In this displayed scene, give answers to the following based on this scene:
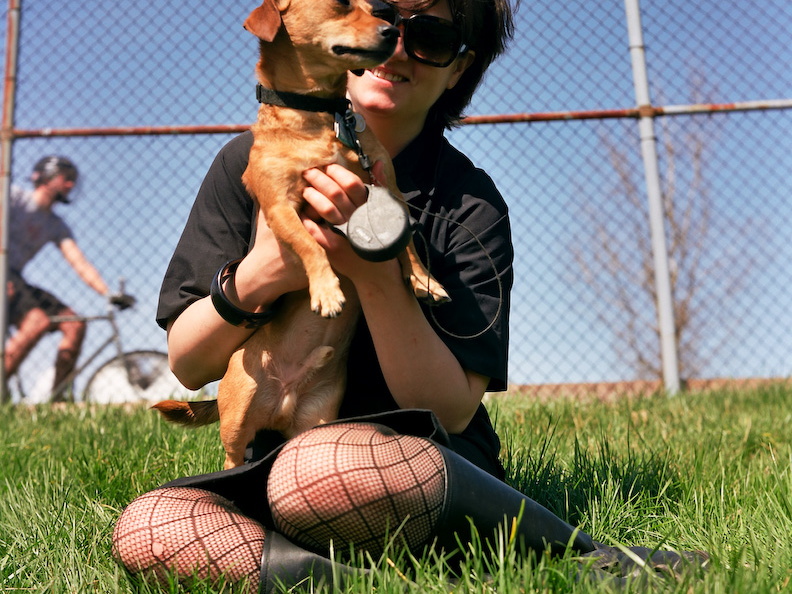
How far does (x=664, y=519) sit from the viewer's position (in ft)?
6.36

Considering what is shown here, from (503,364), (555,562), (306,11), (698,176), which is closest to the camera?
(555,562)

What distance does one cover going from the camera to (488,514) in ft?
4.98

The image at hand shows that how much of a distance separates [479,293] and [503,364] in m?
0.18

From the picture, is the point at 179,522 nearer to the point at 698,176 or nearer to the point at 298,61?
the point at 298,61

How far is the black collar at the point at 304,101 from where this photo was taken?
2.03m

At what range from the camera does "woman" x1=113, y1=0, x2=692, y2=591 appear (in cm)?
153

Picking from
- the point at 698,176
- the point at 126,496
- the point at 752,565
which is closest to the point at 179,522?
the point at 126,496

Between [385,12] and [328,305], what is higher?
[385,12]

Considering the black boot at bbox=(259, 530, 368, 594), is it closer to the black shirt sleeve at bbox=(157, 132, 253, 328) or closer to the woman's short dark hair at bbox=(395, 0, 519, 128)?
the black shirt sleeve at bbox=(157, 132, 253, 328)

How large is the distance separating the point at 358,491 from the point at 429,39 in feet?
3.61

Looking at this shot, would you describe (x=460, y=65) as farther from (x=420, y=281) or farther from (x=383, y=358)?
(x=383, y=358)

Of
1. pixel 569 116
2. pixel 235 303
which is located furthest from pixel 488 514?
pixel 569 116

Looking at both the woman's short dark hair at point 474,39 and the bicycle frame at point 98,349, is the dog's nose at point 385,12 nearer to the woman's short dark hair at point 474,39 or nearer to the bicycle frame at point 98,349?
the woman's short dark hair at point 474,39

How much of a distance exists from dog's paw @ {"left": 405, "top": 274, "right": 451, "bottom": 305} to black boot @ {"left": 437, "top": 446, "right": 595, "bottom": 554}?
17.2 inches
